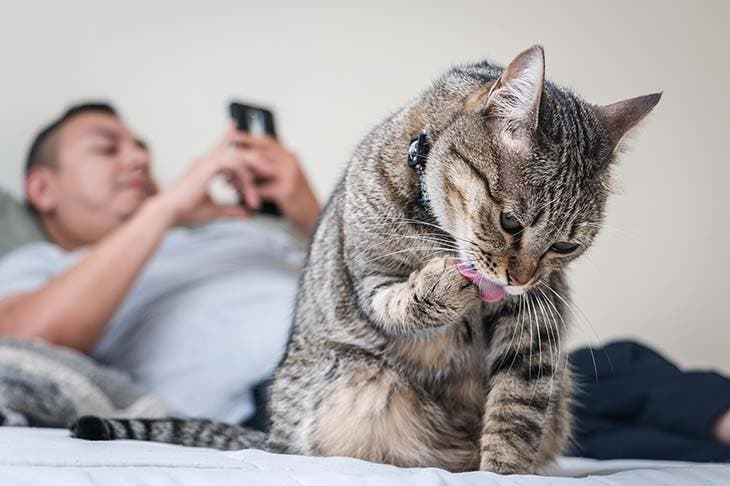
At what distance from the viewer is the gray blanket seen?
1.24 m

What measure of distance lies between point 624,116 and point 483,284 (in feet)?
0.79

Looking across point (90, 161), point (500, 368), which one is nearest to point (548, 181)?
point (500, 368)

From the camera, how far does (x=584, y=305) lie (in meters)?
2.25

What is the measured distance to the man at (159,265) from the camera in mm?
1616

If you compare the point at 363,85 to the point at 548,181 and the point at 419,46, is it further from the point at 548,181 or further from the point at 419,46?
the point at 548,181

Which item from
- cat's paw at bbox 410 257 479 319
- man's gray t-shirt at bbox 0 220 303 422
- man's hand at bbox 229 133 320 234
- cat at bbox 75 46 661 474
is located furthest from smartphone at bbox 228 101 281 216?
cat's paw at bbox 410 257 479 319

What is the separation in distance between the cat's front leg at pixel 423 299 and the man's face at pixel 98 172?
1.33 metres

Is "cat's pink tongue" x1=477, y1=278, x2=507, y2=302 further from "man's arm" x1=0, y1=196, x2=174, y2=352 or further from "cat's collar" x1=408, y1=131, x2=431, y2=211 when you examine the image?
"man's arm" x1=0, y1=196, x2=174, y2=352

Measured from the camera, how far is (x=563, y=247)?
81cm

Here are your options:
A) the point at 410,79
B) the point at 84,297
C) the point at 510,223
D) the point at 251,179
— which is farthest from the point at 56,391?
the point at 410,79

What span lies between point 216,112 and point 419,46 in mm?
631

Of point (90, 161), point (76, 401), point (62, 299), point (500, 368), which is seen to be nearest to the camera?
point (500, 368)

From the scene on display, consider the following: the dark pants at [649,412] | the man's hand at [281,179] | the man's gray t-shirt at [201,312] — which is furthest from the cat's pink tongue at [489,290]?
the man's hand at [281,179]

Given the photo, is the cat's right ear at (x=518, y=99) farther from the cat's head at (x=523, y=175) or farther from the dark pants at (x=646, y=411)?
the dark pants at (x=646, y=411)
